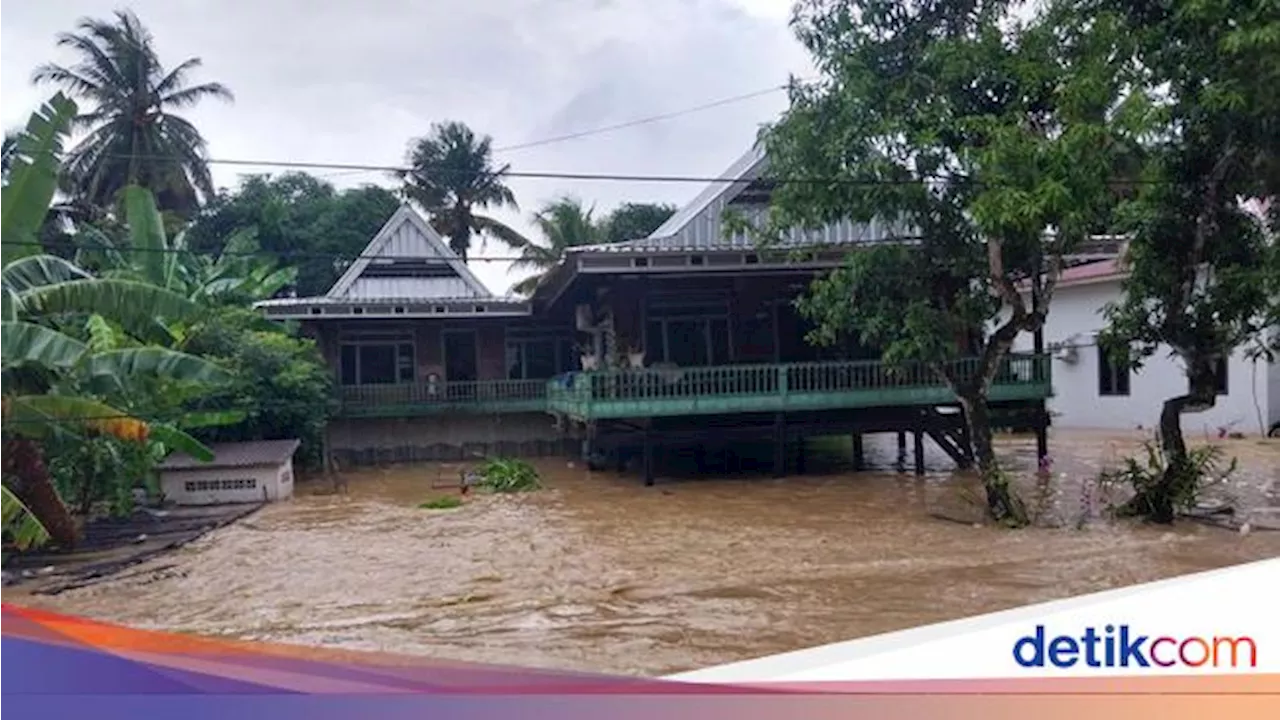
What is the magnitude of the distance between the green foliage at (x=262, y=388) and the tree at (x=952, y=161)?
38.4 feet

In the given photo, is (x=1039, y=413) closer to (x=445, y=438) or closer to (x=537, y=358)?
(x=537, y=358)

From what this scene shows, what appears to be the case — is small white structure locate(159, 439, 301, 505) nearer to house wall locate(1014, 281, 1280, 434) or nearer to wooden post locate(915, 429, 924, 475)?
wooden post locate(915, 429, 924, 475)

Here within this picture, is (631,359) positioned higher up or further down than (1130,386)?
higher up

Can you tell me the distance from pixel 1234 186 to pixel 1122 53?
2278 mm

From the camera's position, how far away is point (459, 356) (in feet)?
77.0

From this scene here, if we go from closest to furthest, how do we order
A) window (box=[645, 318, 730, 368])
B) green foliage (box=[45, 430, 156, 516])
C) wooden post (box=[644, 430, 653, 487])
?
green foliage (box=[45, 430, 156, 516]) → wooden post (box=[644, 430, 653, 487]) → window (box=[645, 318, 730, 368])

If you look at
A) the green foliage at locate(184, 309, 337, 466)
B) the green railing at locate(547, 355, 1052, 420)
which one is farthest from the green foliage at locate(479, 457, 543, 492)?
the green foliage at locate(184, 309, 337, 466)

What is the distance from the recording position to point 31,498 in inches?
428

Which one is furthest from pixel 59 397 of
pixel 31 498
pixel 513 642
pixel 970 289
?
pixel 970 289

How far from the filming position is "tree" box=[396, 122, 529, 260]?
113 ft

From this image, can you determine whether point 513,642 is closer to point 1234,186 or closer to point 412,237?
point 1234,186

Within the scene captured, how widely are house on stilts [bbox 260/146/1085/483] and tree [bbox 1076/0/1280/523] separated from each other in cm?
308

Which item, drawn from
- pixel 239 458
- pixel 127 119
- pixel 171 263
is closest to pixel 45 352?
pixel 239 458

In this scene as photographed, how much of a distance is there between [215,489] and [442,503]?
13.6 feet
